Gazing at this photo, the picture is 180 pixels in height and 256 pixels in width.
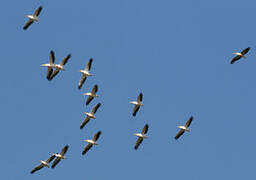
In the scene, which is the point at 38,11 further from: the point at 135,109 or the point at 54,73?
the point at 135,109

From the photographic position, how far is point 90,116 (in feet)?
374

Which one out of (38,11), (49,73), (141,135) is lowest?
(141,135)

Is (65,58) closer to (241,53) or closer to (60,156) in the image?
(60,156)

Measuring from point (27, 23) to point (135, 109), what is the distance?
15.2 meters

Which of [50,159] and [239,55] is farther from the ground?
[239,55]

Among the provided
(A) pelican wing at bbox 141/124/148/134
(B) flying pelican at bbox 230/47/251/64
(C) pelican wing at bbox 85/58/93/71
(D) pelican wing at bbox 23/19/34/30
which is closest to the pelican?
(C) pelican wing at bbox 85/58/93/71

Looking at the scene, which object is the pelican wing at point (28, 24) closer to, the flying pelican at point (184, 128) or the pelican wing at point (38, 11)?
the pelican wing at point (38, 11)

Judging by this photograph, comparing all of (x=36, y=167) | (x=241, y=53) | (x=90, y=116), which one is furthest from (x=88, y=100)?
(x=241, y=53)

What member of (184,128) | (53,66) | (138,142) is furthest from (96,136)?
(184,128)

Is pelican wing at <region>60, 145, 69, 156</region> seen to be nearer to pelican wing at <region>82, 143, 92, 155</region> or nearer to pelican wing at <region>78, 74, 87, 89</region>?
pelican wing at <region>82, 143, 92, 155</region>

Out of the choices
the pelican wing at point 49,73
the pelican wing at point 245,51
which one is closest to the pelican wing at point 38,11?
the pelican wing at point 49,73

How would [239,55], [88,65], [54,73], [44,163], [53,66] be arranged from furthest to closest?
[44,163]
[239,55]
[88,65]
[54,73]
[53,66]

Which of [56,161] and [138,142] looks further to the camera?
[138,142]

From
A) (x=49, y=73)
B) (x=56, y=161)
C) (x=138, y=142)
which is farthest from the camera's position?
(x=138, y=142)
